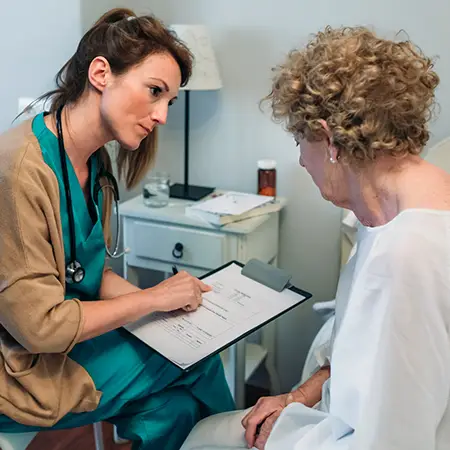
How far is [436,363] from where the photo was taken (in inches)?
29.0

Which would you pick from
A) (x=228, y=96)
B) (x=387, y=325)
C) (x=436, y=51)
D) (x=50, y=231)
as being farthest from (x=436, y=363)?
(x=228, y=96)

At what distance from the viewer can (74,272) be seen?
3.92 ft

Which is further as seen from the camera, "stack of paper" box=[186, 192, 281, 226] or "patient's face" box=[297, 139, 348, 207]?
"stack of paper" box=[186, 192, 281, 226]

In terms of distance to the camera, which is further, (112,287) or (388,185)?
(112,287)

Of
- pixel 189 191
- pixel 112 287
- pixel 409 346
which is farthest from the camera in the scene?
pixel 189 191

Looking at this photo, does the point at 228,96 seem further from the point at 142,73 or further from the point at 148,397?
the point at 148,397

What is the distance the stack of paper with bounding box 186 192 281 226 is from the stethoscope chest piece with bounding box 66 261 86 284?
1.81 feet

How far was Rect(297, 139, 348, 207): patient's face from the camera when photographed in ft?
3.09

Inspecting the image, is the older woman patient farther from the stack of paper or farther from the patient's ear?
the stack of paper

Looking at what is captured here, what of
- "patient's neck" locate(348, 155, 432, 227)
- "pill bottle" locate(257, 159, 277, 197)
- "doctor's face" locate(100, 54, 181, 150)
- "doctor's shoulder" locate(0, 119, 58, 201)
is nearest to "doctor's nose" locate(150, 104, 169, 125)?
"doctor's face" locate(100, 54, 181, 150)

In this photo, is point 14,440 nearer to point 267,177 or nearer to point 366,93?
point 366,93

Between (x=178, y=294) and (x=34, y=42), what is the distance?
3.71ft

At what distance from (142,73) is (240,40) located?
80cm

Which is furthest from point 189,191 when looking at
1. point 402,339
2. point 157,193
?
point 402,339
